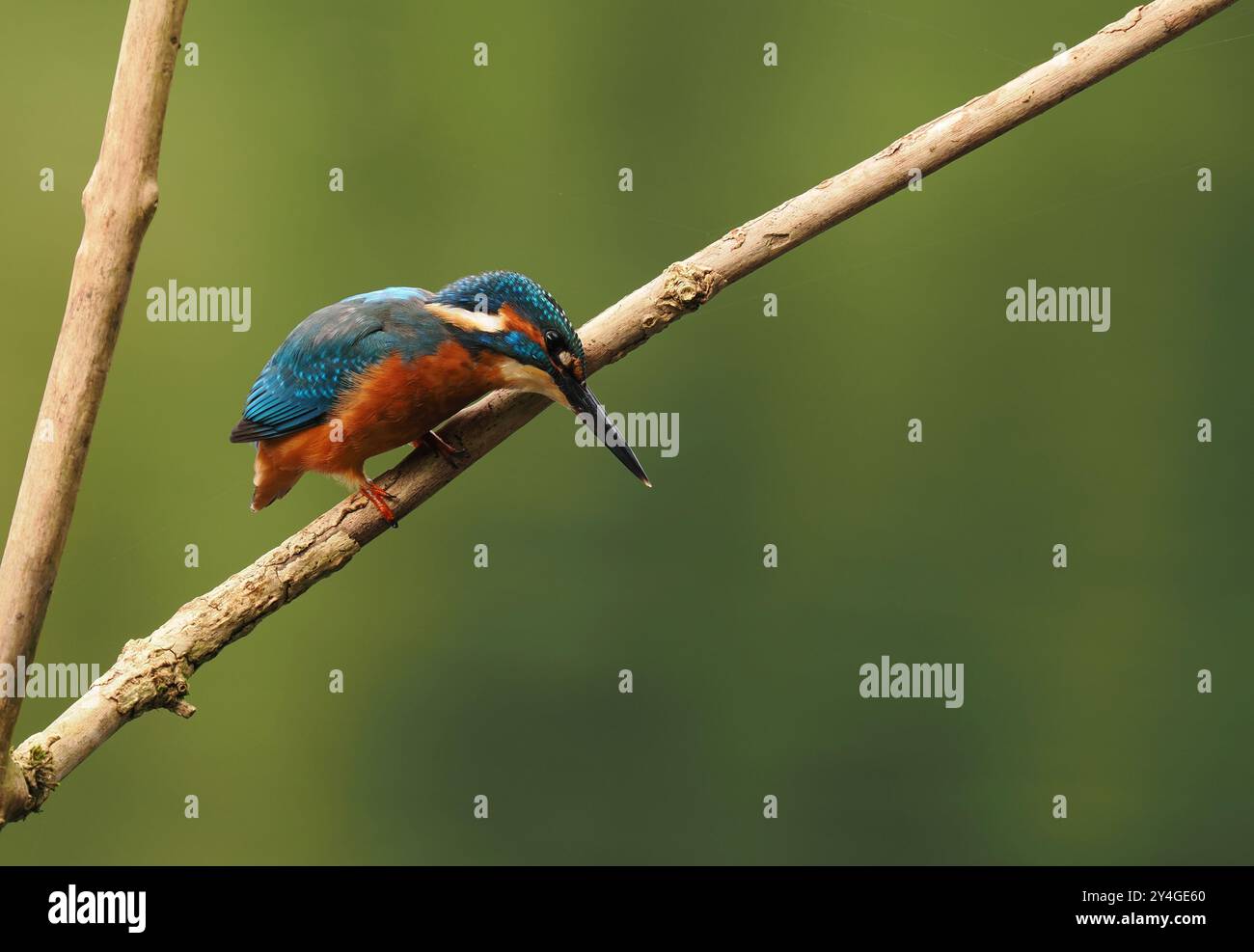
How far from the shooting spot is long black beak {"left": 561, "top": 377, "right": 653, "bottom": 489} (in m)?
1.80

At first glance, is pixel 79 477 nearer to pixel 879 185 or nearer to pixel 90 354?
pixel 90 354

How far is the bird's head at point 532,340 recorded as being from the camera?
1.78m

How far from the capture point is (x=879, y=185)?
184 cm

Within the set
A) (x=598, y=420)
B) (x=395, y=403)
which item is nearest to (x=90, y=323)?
(x=395, y=403)

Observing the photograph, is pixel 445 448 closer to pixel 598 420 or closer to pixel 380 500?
pixel 380 500

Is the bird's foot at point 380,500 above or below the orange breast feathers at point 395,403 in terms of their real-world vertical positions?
below

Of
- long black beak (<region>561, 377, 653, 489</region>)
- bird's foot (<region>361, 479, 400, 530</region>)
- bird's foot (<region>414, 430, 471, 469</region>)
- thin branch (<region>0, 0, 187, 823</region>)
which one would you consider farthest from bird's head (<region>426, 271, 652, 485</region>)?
thin branch (<region>0, 0, 187, 823</region>)

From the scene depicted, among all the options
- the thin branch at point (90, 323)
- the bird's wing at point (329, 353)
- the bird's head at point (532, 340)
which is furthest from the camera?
the bird's wing at point (329, 353)

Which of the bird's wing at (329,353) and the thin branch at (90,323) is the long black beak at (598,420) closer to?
the bird's wing at (329,353)

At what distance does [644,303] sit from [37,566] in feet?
2.90

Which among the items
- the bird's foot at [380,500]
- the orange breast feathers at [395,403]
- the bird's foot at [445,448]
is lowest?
the bird's foot at [380,500]

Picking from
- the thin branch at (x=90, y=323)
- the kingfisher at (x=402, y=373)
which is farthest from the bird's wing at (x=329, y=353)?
the thin branch at (x=90, y=323)

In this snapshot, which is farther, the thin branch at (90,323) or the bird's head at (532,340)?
the bird's head at (532,340)

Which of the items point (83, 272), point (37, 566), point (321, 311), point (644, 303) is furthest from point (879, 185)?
point (37, 566)
